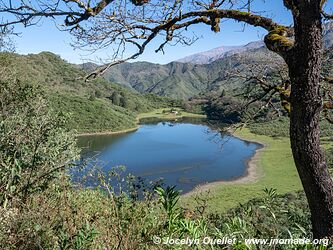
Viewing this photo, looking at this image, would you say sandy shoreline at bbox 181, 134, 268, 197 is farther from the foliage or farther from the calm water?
the foliage

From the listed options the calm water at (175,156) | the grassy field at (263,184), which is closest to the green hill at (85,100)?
the calm water at (175,156)

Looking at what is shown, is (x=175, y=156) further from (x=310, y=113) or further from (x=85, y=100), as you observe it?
(x=310, y=113)

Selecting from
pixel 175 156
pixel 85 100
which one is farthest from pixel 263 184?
pixel 85 100

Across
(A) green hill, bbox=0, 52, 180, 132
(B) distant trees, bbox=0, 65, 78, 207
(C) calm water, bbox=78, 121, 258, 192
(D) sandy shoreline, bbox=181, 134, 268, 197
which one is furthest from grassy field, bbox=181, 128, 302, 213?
(A) green hill, bbox=0, 52, 180, 132

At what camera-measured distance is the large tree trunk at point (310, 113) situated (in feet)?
8.40

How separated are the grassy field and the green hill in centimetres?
2137

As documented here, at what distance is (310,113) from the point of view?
268 centimetres

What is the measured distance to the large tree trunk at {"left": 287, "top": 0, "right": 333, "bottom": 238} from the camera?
101 inches

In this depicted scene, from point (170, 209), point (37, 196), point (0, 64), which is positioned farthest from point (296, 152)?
point (0, 64)

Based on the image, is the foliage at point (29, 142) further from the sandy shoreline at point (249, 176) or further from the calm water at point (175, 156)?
the sandy shoreline at point (249, 176)

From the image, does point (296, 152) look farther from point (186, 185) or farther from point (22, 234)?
point (186, 185)

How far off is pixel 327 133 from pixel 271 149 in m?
12.5

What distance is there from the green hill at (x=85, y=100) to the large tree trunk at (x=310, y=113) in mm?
38386

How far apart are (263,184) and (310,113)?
28.1m
